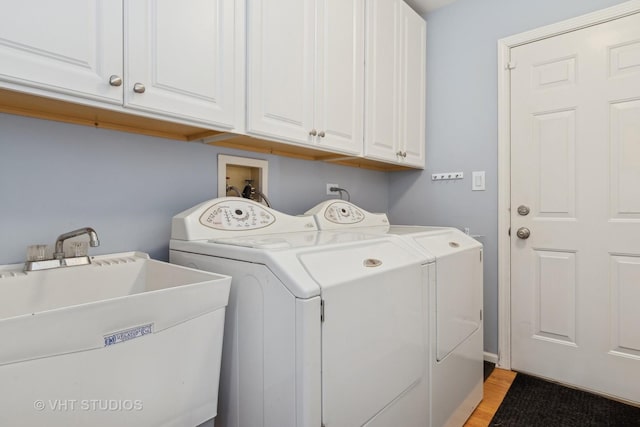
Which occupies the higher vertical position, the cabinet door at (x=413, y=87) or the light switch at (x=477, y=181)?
the cabinet door at (x=413, y=87)

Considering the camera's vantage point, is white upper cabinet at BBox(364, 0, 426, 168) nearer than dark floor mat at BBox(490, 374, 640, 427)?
No

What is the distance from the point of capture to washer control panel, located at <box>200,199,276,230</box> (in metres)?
1.40

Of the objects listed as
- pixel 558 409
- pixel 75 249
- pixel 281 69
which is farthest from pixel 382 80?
pixel 558 409

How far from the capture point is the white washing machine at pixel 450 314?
1.49m

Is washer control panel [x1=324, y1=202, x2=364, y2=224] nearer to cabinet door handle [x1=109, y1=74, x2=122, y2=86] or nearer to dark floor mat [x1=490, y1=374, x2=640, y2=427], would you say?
cabinet door handle [x1=109, y1=74, x2=122, y2=86]

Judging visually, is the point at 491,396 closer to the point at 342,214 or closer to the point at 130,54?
the point at 342,214

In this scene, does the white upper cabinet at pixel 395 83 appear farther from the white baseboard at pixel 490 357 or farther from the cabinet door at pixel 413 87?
the white baseboard at pixel 490 357

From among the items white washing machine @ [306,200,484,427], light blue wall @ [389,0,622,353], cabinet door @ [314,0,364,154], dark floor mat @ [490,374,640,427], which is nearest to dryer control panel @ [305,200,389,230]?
white washing machine @ [306,200,484,427]

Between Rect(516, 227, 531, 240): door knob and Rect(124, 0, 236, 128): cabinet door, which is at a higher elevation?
Rect(124, 0, 236, 128): cabinet door

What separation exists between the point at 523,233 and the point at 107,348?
2349 mm

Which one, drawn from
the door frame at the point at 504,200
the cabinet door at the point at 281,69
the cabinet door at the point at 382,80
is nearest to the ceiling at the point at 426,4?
the cabinet door at the point at 382,80

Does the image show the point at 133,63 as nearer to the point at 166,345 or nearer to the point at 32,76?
the point at 32,76

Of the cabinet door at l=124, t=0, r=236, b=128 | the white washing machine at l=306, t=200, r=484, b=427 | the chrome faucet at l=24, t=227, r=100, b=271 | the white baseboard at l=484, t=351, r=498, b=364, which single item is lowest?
the white baseboard at l=484, t=351, r=498, b=364

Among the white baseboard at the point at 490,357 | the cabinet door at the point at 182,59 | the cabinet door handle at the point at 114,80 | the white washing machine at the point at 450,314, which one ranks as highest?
the cabinet door at the point at 182,59
